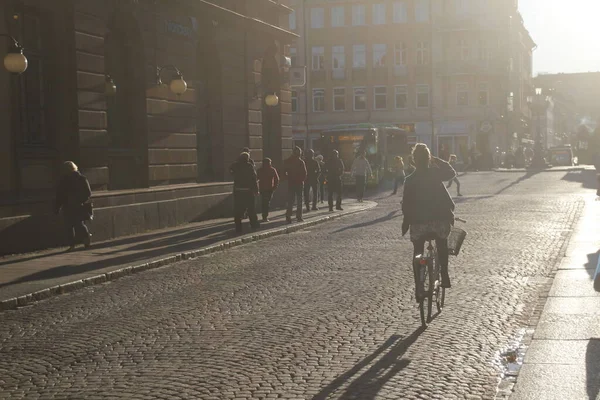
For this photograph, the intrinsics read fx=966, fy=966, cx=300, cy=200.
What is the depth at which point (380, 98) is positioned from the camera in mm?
78562

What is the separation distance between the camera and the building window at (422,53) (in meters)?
77.6

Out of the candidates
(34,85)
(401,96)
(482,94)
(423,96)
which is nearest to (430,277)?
(34,85)

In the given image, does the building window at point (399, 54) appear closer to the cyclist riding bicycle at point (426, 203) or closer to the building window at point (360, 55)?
the building window at point (360, 55)

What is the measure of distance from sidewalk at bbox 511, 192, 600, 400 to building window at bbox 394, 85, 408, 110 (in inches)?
2583

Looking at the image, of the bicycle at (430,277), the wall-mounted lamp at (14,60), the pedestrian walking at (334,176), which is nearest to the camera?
the bicycle at (430,277)

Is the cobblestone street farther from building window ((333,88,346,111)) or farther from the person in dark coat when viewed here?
building window ((333,88,346,111))

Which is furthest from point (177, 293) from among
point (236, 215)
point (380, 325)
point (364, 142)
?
point (364, 142)

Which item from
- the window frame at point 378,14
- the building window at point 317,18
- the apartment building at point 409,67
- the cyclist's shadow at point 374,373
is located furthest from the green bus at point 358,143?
the cyclist's shadow at point 374,373

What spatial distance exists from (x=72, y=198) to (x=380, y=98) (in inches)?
2487

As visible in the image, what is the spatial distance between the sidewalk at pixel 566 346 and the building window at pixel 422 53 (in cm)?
6607

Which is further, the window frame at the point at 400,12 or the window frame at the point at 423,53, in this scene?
the window frame at the point at 400,12

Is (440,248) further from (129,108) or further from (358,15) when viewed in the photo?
(358,15)

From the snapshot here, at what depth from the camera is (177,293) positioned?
1202 centimetres

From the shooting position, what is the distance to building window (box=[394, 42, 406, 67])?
3073 inches
